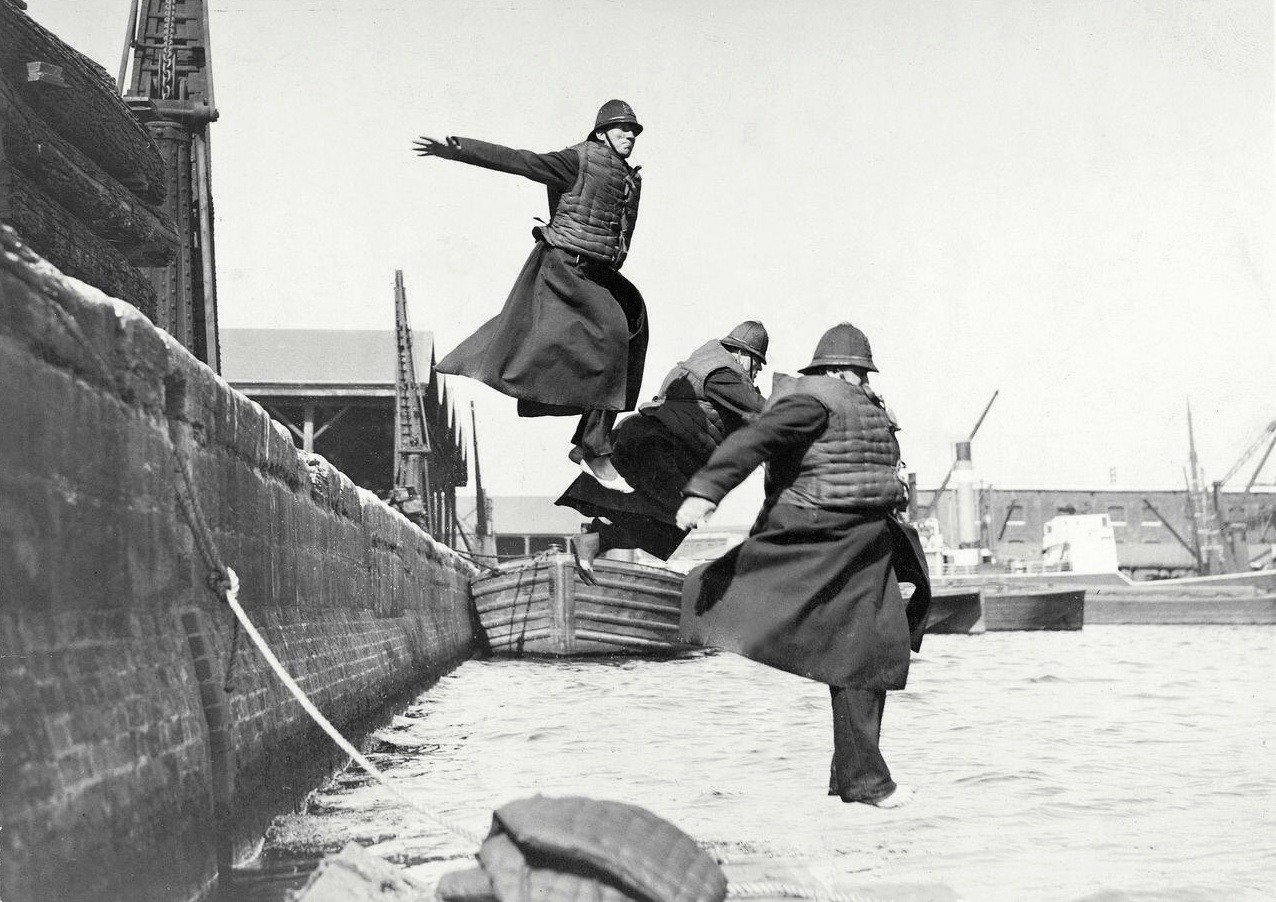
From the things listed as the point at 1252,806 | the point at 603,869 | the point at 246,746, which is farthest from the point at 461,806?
the point at 1252,806

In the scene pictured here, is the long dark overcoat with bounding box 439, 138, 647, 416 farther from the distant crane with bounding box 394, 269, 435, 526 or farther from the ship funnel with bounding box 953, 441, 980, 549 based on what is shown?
the ship funnel with bounding box 953, 441, 980, 549

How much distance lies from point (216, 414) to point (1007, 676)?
13.6 meters

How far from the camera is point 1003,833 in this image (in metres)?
5.33

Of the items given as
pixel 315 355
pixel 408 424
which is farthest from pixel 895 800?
pixel 315 355

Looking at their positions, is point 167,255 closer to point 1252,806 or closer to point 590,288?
point 590,288

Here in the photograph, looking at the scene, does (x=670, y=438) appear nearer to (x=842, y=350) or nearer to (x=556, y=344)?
(x=556, y=344)

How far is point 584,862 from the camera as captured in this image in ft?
10.6

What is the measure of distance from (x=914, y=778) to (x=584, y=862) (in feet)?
13.7

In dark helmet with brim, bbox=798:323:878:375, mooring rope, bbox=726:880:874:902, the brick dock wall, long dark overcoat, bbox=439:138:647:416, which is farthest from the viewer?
long dark overcoat, bbox=439:138:647:416

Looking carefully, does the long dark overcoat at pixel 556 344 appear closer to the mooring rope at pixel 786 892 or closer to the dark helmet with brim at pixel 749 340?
the dark helmet with brim at pixel 749 340

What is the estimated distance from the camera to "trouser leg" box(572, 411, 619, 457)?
5.63m

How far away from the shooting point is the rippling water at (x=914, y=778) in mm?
4766

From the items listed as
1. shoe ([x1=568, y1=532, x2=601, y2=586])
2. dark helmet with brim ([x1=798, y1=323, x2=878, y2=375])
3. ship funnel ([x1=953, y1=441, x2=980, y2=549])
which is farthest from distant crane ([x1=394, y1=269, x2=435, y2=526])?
ship funnel ([x1=953, y1=441, x2=980, y2=549])

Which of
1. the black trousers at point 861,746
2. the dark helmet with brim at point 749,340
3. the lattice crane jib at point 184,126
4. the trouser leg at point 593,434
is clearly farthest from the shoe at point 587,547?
the lattice crane jib at point 184,126
